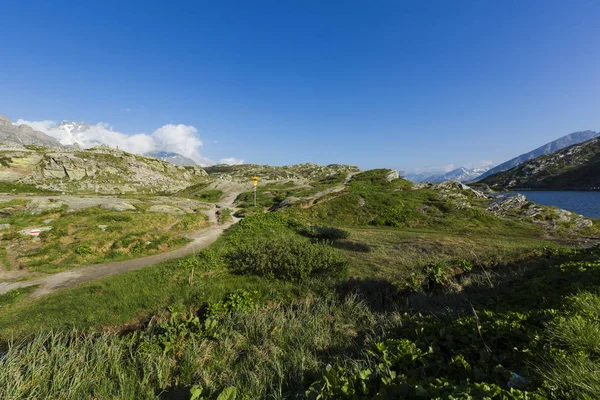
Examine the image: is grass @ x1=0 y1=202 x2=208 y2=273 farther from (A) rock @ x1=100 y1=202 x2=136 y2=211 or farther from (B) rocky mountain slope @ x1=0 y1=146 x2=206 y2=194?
(B) rocky mountain slope @ x1=0 y1=146 x2=206 y2=194

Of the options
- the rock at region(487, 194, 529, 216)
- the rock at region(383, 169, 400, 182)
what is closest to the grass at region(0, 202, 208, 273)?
the rock at region(487, 194, 529, 216)

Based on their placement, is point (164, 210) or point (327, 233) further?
point (164, 210)

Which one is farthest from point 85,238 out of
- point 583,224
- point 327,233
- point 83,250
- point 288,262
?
point 583,224

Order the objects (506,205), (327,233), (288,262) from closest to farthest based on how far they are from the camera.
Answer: (288,262)
(327,233)
(506,205)

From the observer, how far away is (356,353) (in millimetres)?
6875

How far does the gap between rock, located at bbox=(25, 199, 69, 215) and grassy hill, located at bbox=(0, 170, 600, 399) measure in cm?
2282

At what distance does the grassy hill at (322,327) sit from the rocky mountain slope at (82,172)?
225 ft

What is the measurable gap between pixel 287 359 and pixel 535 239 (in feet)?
83.3

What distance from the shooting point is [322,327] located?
8.69 metres

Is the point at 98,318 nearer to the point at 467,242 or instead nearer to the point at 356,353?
the point at 356,353

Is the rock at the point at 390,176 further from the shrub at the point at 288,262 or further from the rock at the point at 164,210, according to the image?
the shrub at the point at 288,262

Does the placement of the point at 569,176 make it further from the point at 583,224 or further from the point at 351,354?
the point at 351,354

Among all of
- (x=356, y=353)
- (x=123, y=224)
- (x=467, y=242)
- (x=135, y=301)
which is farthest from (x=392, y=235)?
(x=123, y=224)

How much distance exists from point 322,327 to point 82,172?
91.3 m
